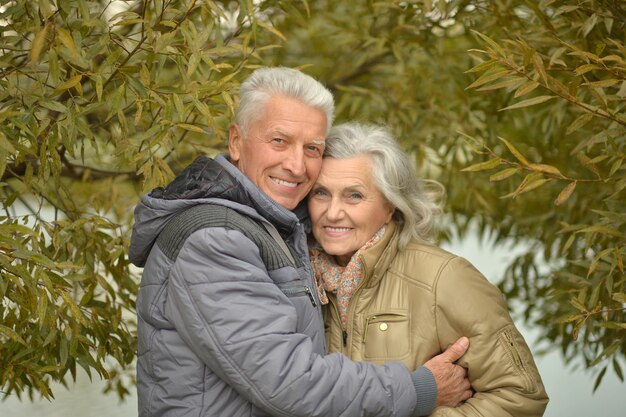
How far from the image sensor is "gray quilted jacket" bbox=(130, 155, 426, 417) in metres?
2.09

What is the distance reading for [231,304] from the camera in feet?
6.86

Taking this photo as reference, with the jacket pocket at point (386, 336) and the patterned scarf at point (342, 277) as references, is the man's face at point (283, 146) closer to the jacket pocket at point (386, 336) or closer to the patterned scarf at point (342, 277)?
the patterned scarf at point (342, 277)

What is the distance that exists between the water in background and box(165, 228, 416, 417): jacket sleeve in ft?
9.90

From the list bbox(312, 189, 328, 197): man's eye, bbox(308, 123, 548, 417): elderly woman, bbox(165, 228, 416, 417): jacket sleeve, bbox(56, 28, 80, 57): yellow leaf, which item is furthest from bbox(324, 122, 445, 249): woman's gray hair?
bbox(56, 28, 80, 57): yellow leaf

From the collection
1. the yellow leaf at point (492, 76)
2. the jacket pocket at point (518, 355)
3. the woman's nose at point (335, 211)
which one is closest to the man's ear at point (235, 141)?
the woman's nose at point (335, 211)

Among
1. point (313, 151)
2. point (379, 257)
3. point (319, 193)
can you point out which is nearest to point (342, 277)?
point (379, 257)

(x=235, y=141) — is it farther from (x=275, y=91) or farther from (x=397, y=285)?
(x=397, y=285)

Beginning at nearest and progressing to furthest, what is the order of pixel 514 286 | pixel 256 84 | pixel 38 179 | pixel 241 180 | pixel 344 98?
pixel 241 180, pixel 256 84, pixel 38 179, pixel 344 98, pixel 514 286

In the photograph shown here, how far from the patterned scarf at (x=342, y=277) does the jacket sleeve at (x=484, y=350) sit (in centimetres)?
24

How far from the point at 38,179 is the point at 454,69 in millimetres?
2207

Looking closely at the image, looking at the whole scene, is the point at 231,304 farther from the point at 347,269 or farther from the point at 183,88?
the point at 183,88

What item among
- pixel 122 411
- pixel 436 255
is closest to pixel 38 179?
pixel 436 255

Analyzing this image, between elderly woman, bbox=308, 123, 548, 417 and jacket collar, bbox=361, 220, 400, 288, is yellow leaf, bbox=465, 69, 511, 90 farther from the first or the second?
jacket collar, bbox=361, 220, 400, 288

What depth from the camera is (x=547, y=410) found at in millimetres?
6109
